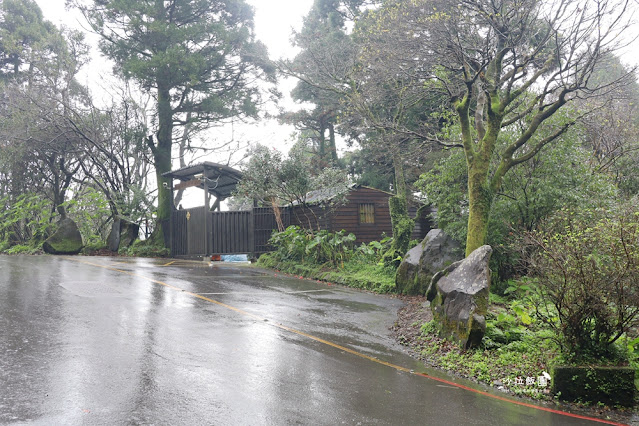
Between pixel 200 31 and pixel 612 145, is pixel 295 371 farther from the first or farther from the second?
pixel 200 31

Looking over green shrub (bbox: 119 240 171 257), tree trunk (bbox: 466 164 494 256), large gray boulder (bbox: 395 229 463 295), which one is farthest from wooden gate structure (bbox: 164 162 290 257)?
tree trunk (bbox: 466 164 494 256)

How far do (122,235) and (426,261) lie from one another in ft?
53.9

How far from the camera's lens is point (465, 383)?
224 inches

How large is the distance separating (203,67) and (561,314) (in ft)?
62.7

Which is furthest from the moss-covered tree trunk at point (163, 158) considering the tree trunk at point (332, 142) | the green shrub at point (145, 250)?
the tree trunk at point (332, 142)

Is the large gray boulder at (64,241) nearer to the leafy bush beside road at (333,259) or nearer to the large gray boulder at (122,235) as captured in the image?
the large gray boulder at (122,235)

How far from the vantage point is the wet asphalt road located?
4.26m

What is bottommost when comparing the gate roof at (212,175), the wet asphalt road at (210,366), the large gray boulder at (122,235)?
the wet asphalt road at (210,366)

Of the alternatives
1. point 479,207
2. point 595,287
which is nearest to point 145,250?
point 479,207

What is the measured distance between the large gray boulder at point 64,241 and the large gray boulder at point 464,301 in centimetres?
1918

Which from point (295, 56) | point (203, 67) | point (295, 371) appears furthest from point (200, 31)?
point (295, 371)

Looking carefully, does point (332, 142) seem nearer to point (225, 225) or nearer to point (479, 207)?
point (225, 225)

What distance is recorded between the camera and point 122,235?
74.2 ft

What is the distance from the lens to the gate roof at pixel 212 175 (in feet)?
62.6
